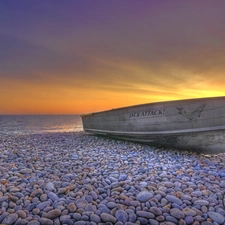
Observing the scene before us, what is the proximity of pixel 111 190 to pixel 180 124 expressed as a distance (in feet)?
11.6

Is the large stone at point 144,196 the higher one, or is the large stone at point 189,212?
the large stone at point 144,196

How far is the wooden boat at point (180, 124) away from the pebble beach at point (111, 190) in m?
0.57

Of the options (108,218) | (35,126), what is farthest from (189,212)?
(35,126)

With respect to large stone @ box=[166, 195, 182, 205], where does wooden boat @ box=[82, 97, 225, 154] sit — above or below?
above

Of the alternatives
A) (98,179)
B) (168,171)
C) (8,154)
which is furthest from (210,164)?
Answer: (8,154)

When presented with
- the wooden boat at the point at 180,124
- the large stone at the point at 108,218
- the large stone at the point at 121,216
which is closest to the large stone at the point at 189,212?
the large stone at the point at 121,216

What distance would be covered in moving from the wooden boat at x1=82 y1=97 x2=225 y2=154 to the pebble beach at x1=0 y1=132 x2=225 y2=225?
570 mm

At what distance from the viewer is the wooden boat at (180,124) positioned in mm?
5520

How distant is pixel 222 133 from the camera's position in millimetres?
5555

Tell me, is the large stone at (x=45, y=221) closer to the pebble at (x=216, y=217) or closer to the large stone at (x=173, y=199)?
the large stone at (x=173, y=199)

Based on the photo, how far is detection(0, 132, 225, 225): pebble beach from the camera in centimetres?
266

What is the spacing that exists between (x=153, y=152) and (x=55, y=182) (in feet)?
→ 11.8

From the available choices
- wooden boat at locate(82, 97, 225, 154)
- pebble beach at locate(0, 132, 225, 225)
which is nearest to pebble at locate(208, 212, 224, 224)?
pebble beach at locate(0, 132, 225, 225)

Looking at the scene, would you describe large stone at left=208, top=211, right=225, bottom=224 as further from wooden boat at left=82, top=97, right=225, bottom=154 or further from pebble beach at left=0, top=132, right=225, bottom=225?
wooden boat at left=82, top=97, right=225, bottom=154
